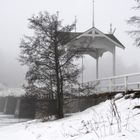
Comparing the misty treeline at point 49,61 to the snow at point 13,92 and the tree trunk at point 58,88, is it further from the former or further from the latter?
the snow at point 13,92

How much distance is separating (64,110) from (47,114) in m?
1.55

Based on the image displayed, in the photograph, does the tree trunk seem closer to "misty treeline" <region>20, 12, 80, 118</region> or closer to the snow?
"misty treeline" <region>20, 12, 80, 118</region>

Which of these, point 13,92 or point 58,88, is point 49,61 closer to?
point 58,88

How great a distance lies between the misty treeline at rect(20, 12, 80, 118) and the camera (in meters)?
20.6

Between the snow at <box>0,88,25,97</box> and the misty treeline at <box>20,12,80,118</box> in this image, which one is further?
the snow at <box>0,88,25,97</box>

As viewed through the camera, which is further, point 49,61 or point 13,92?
point 13,92

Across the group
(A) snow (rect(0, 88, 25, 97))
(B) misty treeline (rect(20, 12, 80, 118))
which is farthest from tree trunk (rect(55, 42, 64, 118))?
(A) snow (rect(0, 88, 25, 97))

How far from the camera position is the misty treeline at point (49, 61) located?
20.6 metres

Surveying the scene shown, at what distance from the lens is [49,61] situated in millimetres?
20844

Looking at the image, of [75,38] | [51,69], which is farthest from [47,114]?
[75,38]

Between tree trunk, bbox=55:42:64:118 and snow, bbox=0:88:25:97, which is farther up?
snow, bbox=0:88:25:97

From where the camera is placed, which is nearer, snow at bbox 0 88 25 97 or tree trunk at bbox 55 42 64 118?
tree trunk at bbox 55 42 64 118

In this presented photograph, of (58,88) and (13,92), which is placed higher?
(13,92)

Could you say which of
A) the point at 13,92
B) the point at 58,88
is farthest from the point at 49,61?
the point at 13,92
